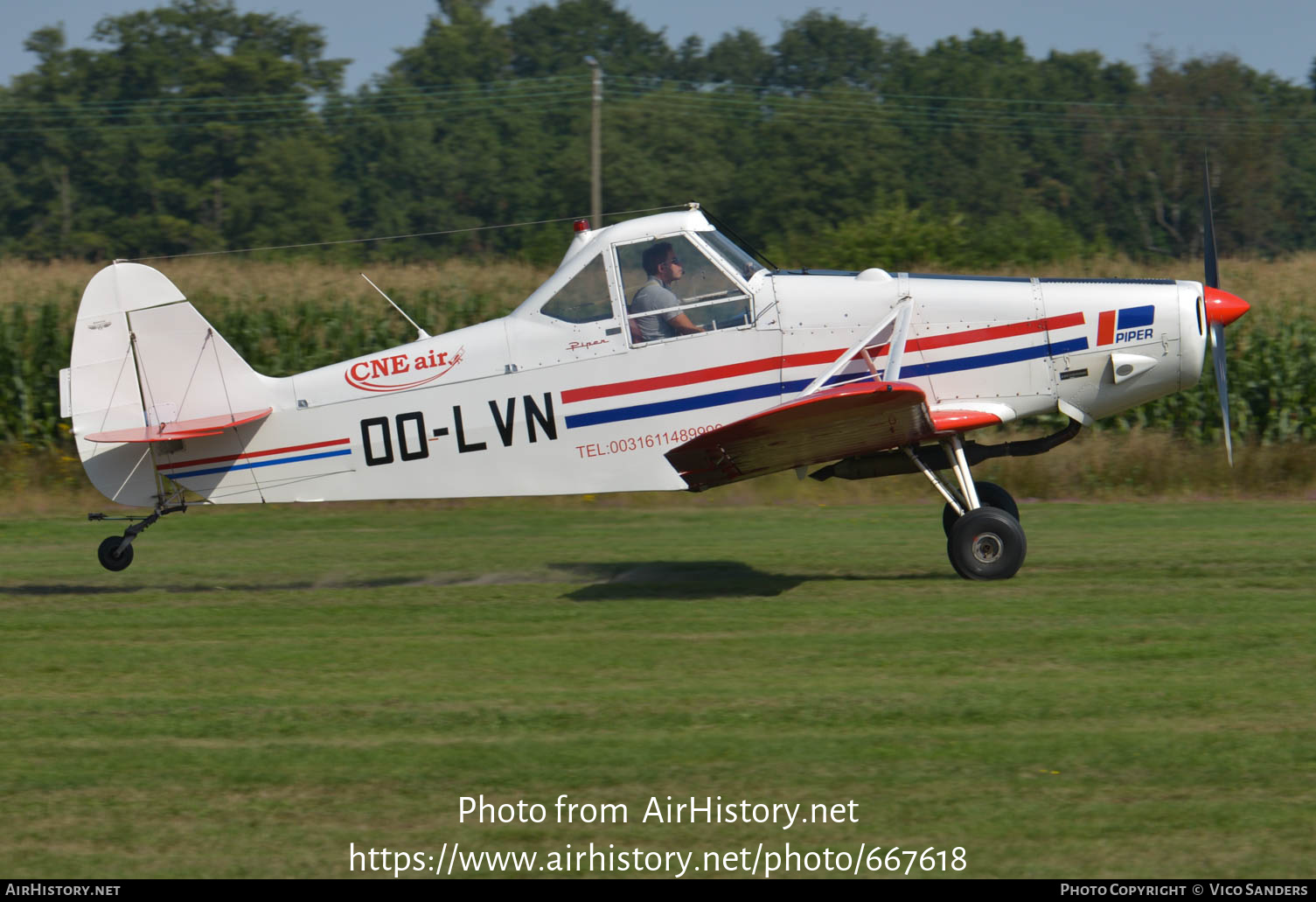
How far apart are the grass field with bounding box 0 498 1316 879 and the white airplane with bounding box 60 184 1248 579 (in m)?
0.95

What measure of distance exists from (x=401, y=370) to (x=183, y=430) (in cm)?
165

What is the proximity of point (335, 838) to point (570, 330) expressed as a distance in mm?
5043

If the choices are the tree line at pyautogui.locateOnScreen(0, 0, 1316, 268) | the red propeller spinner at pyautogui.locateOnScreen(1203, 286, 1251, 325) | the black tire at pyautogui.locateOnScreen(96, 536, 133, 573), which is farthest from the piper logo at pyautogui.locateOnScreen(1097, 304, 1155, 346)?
the tree line at pyautogui.locateOnScreen(0, 0, 1316, 268)

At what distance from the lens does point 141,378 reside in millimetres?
9844

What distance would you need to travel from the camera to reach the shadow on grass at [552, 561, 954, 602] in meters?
9.80

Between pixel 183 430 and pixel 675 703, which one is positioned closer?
pixel 675 703

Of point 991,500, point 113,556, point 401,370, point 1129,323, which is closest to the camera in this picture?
point 1129,323

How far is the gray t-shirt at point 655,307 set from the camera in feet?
30.6

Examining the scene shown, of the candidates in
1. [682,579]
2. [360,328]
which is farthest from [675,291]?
[360,328]

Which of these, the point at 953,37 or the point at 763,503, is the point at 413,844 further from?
the point at 953,37

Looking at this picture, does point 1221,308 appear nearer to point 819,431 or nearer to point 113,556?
point 819,431

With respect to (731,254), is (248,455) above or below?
A: below

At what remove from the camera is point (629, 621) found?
877 centimetres

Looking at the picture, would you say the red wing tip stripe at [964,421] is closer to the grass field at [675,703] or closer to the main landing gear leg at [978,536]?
the main landing gear leg at [978,536]
